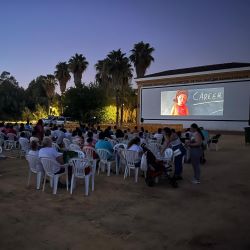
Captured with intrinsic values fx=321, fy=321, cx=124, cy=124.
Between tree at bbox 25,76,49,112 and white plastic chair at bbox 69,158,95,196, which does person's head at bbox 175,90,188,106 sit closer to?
tree at bbox 25,76,49,112

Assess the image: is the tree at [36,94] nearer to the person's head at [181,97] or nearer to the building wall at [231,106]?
the person's head at [181,97]

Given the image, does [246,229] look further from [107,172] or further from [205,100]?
[205,100]

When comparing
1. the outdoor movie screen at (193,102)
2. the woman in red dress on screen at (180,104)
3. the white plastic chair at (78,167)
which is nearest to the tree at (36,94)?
the outdoor movie screen at (193,102)

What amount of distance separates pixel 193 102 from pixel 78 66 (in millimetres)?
26884

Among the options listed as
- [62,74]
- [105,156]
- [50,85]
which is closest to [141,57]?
[62,74]

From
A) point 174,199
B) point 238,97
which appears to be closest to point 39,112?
point 238,97

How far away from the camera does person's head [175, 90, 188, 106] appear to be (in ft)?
116

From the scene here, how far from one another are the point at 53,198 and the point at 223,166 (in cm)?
668

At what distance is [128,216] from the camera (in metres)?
5.60

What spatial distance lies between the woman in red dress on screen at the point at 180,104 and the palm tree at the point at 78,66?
23.9m

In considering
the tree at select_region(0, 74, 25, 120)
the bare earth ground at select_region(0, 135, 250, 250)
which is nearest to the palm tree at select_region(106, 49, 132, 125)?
the tree at select_region(0, 74, 25, 120)

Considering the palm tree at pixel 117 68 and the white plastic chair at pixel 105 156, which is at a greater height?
the palm tree at pixel 117 68

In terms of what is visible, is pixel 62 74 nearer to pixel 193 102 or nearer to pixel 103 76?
pixel 103 76

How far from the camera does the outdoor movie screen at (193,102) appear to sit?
1299 inches
